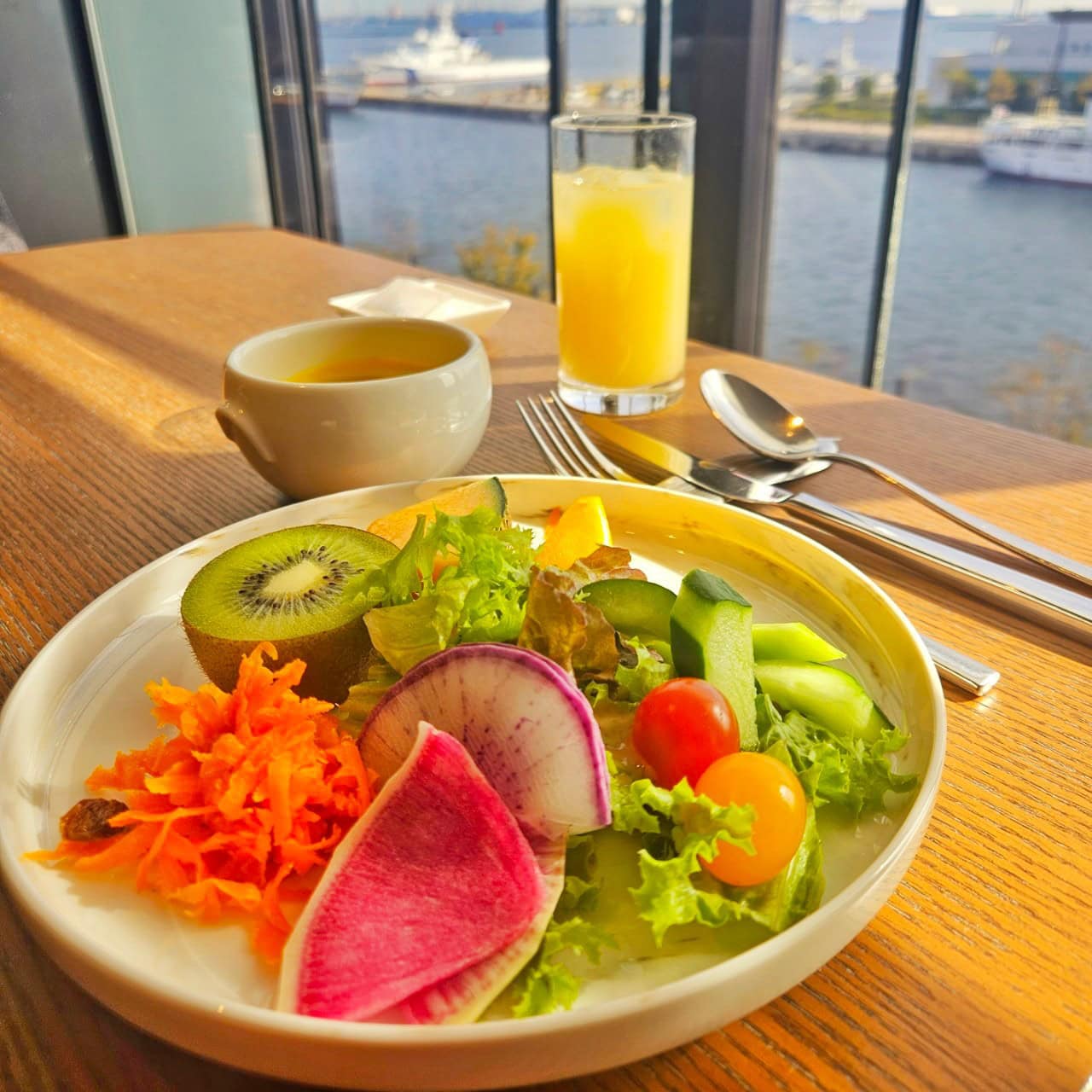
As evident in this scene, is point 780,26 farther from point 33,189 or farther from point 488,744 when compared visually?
point 33,189

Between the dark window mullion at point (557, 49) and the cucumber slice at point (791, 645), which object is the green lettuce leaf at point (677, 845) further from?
the dark window mullion at point (557, 49)

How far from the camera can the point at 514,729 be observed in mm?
497

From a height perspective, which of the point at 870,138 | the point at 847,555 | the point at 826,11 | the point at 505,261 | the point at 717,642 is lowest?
the point at 505,261

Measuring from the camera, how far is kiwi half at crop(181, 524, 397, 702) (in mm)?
613

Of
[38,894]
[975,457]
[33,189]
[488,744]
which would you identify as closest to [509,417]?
[975,457]

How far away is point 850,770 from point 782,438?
626 millimetres

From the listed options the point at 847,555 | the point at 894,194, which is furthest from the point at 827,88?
the point at 847,555

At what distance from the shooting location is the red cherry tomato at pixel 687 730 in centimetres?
51

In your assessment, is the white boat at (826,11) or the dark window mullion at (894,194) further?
the white boat at (826,11)

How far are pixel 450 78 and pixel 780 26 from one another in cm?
184

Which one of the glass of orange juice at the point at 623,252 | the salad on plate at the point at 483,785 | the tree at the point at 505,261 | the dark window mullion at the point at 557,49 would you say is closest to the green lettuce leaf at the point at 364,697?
the salad on plate at the point at 483,785

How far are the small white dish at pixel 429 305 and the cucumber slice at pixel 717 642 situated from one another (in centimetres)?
94

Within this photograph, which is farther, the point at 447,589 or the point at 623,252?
the point at 623,252

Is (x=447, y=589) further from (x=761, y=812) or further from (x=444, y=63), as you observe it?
(x=444, y=63)
